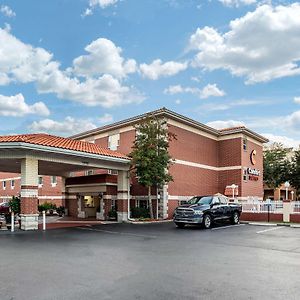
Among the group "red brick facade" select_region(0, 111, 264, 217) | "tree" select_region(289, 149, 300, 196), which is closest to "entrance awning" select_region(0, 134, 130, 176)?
"red brick facade" select_region(0, 111, 264, 217)

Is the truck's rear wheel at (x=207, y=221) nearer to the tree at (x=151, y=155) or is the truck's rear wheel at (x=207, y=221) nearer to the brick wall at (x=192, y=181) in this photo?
the tree at (x=151, y=155)

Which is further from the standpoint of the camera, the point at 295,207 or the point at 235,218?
the point at 295,207

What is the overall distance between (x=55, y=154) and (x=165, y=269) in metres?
14.2

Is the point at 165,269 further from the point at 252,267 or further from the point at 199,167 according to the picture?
the point at 199,167

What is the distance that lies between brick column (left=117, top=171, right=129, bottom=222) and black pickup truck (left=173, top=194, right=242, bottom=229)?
17.5ft

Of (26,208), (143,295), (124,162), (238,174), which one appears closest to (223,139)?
(238,174)

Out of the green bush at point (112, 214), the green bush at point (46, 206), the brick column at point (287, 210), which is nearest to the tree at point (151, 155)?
the green bush at point (112, 214)

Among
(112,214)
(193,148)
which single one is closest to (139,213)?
(112,214)

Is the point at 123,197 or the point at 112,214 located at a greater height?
the point at 123,197

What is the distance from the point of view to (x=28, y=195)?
20.0 metres

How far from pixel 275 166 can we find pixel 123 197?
1250 inches

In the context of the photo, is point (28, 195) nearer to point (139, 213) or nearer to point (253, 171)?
point (139, 213)

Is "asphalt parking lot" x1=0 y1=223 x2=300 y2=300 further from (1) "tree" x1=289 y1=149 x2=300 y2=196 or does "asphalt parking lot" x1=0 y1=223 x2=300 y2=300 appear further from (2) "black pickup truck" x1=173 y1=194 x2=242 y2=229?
(1) "tree" x1=289 y1=149 x2=300 y2=196

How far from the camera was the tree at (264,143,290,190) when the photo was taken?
157 feet
